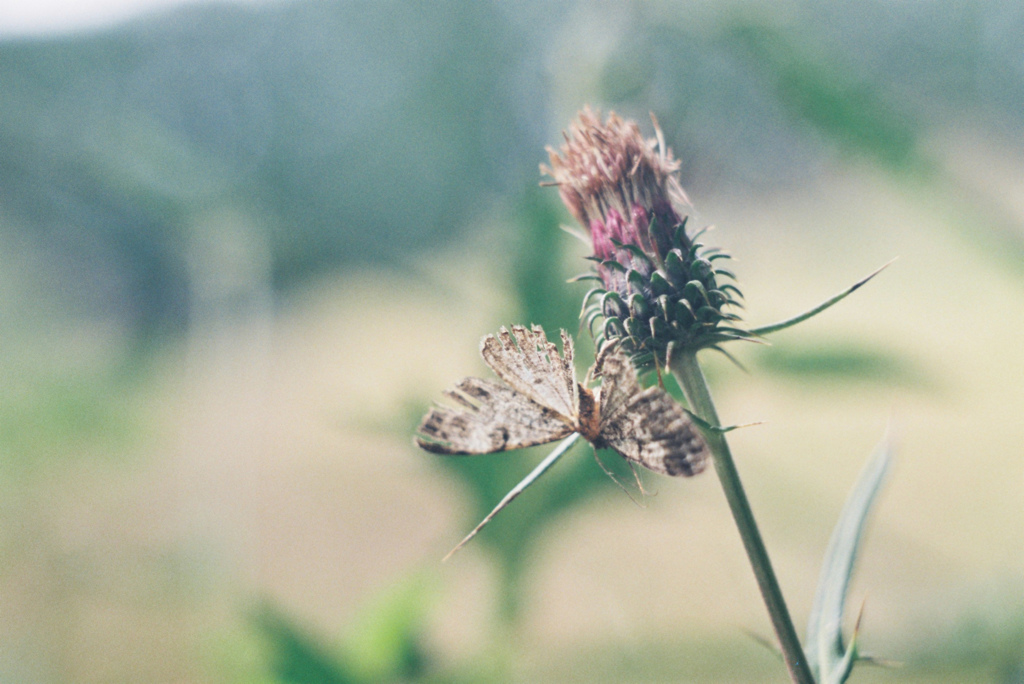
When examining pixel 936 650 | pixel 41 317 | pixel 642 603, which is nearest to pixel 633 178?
pixel 936 650

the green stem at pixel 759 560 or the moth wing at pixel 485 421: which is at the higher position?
the moth wing at pixel 485 421

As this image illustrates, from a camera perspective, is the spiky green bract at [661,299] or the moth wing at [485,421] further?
the spiky green bract at [661,299]

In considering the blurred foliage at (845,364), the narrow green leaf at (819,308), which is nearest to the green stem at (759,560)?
the narrow green leaf at (819,308)

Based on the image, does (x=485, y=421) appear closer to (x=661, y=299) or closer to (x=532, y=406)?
(x=532, y=406)

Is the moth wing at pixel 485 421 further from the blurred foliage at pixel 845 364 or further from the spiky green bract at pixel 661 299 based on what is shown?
the blurred foliage at pixel 845 364

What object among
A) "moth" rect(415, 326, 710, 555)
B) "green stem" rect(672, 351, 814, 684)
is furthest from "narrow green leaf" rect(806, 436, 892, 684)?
"moth" rect(415, 326, 710, 555)

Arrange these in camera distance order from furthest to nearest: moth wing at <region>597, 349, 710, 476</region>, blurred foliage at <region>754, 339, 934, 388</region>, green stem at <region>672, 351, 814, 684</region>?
1. blurred foliage at <region>754, 339, 934, 388</region>
2. green stem at <region>672, 351, 814, 684</region>
3. moth wing at <region>597, 349, 710, 476</region>

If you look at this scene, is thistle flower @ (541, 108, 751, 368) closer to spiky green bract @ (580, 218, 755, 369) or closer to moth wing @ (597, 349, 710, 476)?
spiky green bract @ (580, 218, 755, 369)
